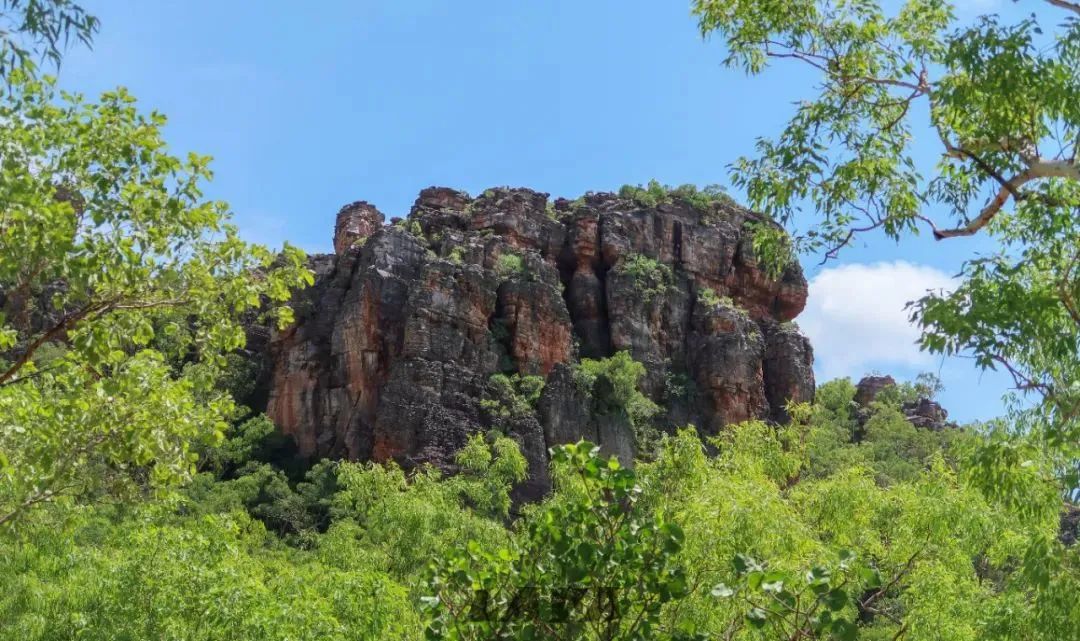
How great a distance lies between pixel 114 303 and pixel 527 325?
36834 millimetres

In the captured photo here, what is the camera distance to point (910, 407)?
2376 inches

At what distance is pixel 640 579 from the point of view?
5141 millimetres

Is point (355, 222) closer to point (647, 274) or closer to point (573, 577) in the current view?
point (647, 274)

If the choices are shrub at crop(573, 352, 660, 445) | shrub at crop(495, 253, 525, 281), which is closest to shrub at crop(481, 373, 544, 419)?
shrub at crop(573, 352, 660, 445)

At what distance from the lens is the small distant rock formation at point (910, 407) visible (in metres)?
56.5

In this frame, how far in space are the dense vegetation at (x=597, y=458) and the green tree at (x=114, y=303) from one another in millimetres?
27

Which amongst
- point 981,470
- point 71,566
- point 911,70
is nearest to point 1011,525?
point 981,470

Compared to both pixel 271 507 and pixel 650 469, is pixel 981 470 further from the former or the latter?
pixel 271 507

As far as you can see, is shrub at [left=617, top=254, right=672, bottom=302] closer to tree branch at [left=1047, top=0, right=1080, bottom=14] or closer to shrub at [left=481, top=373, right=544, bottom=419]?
shrub at [left=481, top=373, right=544, bottom=419]

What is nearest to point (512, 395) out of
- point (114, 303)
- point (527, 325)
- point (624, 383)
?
point (527, 325)

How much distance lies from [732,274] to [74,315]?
4922cm

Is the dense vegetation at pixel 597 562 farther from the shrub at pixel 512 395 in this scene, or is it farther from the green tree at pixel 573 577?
the shrub at pixel 512 395

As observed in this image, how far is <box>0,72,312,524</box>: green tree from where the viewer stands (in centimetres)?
834

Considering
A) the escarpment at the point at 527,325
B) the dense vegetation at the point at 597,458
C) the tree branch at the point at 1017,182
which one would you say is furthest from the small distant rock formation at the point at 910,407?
the tree branch at the point at 1017,182
